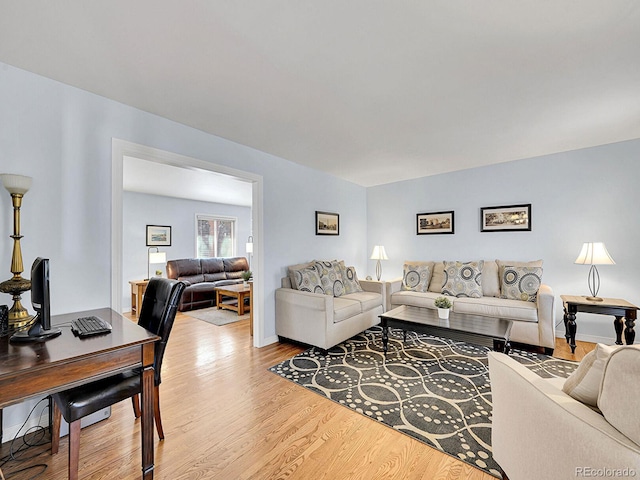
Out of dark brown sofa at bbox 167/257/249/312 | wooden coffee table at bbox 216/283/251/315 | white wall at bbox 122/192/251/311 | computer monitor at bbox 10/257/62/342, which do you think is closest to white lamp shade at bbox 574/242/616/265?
computer monitor at bbox 10/257/62/342

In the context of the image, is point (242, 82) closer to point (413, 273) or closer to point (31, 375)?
point (31, 375)

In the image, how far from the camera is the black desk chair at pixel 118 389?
139 centimetres

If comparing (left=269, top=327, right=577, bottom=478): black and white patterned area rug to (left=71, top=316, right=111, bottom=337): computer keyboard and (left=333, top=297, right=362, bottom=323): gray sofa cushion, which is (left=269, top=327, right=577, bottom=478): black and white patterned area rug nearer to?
(left=333, top=297, right=362, bottom=323): gray sofa cushion

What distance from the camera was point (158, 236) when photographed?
20.1ft

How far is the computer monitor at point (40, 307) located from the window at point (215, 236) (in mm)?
5613

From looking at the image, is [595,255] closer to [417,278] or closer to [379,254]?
[417,278]

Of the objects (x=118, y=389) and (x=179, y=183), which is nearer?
(x=118, y=389)

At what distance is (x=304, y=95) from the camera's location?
88.2 inches

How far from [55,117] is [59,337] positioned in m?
1.56

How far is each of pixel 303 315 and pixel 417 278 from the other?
2034 millimetres

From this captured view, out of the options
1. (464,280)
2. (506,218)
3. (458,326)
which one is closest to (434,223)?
(506,218)

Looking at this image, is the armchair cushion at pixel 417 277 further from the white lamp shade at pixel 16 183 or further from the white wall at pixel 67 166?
the white lamp shade at pixel 16 183

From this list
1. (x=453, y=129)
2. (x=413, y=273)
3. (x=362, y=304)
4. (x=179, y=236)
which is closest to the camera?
(x=453, y=129)

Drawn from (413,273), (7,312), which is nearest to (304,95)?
(7,312)
